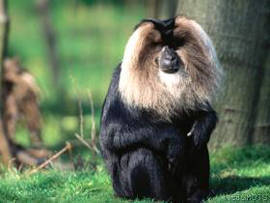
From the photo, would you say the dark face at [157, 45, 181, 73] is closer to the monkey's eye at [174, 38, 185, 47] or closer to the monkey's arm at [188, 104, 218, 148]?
the monkey's eye at [174, 38, 185, 47]

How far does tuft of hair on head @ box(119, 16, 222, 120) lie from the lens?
18.5 ft

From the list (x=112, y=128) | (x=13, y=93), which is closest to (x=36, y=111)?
(x=13, y=93)

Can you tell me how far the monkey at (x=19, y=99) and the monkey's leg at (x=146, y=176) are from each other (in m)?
4.06

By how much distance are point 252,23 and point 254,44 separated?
203mm

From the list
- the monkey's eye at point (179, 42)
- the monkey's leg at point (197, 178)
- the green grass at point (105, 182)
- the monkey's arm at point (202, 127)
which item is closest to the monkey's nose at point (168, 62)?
the monkey's eye at point (179, 42)

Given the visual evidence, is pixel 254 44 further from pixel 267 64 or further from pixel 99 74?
pixel 99 74

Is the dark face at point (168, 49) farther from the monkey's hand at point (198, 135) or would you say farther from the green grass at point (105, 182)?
the green grass at point (105, 182)

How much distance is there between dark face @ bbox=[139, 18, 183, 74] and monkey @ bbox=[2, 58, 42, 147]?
14.5ft

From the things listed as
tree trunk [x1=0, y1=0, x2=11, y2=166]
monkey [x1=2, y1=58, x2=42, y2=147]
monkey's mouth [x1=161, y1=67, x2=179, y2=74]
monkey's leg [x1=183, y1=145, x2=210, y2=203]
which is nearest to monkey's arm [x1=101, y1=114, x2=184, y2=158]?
monkey's leg [x1=183, y1=145, x2=210, y2=203]

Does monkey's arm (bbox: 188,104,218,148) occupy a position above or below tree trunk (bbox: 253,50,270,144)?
above

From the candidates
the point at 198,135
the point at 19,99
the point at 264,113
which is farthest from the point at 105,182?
the point at 19,99

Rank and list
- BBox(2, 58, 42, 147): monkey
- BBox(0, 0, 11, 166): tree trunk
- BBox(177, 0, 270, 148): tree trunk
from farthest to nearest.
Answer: BBox(2, 58, 42, 147): monkey
BBox(0, 0, 11, 166): tree trunk
BBox(177, 0, 270, 148): tree trunk

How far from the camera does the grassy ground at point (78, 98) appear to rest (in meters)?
6.32

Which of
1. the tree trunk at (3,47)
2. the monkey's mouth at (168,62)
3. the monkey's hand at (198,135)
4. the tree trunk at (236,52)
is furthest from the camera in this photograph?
the tree trunk at (3,47)
